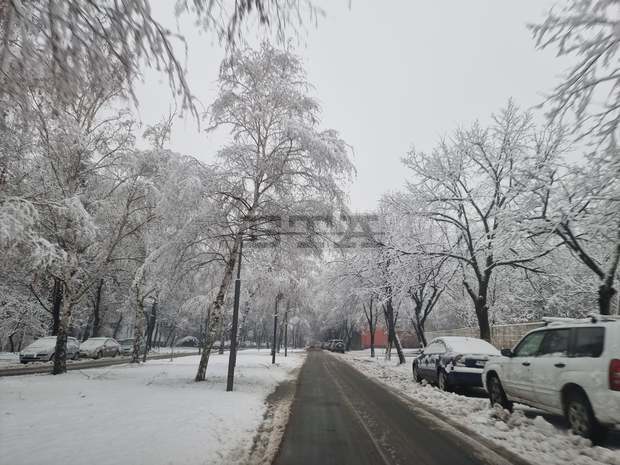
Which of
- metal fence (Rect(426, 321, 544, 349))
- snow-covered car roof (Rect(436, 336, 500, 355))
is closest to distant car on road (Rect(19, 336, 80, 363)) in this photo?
snow-covered car roof (Rect(436, 336, 500, 355))

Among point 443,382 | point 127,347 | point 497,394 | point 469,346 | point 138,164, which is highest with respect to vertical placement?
point 138,164

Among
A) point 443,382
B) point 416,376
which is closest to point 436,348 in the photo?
point 443,382

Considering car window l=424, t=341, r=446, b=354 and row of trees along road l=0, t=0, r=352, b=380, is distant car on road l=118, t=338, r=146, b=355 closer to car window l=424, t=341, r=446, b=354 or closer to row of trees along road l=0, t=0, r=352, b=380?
row of trees along road l=0, t=0, r=352, b=380

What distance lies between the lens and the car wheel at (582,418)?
549cm

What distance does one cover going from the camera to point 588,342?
6012mm

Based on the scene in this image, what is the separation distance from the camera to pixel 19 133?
8234 millimetres

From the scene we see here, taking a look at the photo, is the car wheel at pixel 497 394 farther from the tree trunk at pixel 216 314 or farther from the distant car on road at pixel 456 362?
the tree trunk at pixel 216 314

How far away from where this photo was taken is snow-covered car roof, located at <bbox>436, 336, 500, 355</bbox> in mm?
11515

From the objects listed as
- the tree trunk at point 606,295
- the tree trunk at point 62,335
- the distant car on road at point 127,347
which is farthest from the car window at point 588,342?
the distant car on road at point 127,347

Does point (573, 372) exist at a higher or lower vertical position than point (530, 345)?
lower

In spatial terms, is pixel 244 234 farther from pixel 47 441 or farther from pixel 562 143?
pixel 562 143

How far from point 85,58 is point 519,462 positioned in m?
6.96

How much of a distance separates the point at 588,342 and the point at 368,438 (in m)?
3.86

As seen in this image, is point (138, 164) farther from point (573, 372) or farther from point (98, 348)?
point (98, 348)
